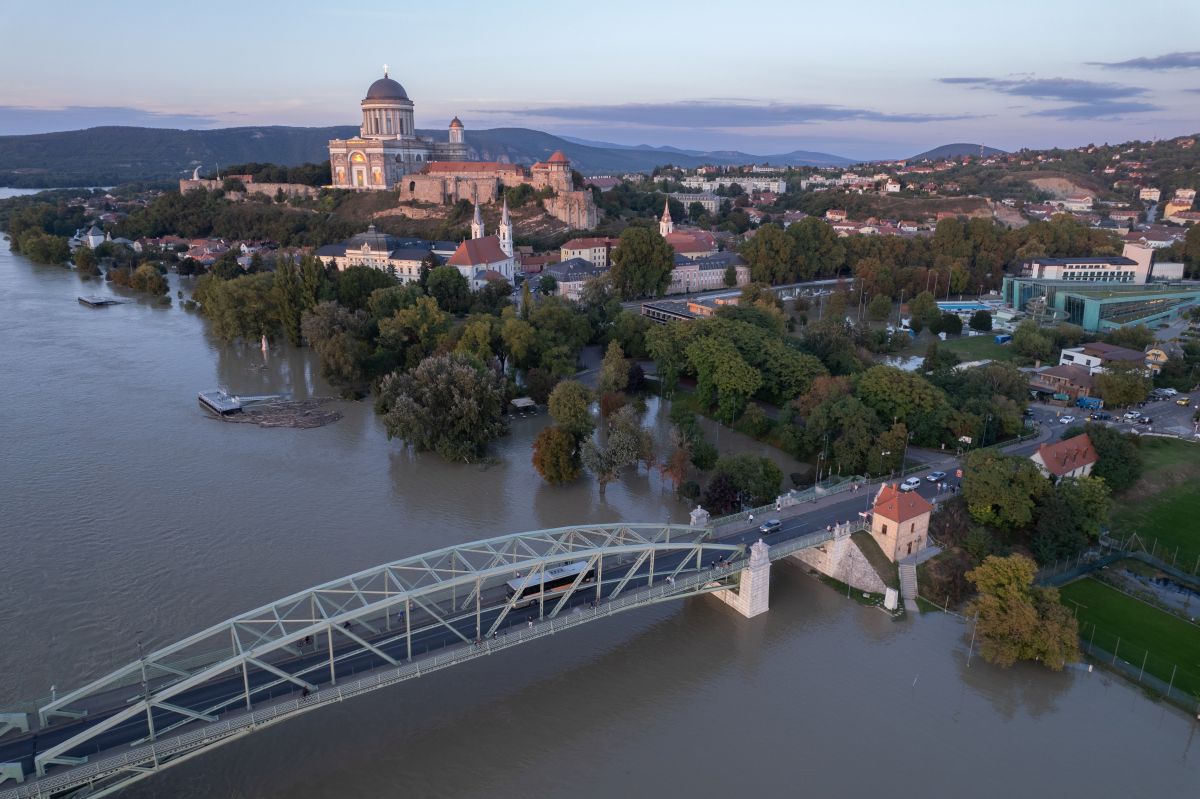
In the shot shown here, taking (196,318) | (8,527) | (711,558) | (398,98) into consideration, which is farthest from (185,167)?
(711,558)

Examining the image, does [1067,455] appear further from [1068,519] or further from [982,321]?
[982,321]

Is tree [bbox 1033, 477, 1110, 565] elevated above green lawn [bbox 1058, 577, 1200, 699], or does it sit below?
above

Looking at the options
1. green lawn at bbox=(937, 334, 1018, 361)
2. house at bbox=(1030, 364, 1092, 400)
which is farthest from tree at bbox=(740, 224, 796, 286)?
house at bbox=(1030, 364, 1092, 400)

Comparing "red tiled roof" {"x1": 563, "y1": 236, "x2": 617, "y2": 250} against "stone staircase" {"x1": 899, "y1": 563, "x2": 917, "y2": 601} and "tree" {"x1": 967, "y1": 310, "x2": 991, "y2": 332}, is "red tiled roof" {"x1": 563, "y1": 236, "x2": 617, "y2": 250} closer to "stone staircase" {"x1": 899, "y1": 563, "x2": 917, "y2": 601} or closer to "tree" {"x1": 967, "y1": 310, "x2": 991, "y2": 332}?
"tree" {"x1": 967, "y1": 310, "x2": 991, "y2": 332}

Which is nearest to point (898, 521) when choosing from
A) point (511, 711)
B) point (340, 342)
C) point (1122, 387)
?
point (511, 711)

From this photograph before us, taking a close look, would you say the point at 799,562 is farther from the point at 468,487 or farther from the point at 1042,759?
the point at 468,487

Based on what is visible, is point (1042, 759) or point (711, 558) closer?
point (1042, 759)
